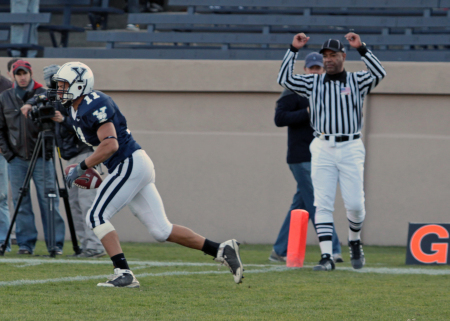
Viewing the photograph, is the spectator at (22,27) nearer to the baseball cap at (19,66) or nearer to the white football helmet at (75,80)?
the baseball cap at (19,66)

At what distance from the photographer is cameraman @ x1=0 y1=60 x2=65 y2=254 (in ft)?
22.1

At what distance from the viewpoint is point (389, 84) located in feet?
27.6

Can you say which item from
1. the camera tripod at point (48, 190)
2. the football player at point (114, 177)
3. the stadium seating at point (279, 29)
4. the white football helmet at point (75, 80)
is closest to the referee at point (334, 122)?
the football player at point (114, 177)

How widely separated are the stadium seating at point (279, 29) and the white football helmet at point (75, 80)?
495 cm

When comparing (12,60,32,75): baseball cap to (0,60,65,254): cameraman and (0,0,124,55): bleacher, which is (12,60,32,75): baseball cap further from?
(0,0,124,55): bleacher

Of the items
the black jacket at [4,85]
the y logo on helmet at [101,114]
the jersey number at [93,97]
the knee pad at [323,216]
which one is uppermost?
the jersey number at [93,97]

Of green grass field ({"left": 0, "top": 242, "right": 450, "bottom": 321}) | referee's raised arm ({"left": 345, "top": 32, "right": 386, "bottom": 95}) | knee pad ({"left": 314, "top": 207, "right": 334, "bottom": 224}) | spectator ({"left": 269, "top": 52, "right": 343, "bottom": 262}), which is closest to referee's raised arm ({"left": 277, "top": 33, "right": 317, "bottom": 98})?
referee's raised arm ({"left": 345, "top": 32, "right": 386, "bottom": 95})

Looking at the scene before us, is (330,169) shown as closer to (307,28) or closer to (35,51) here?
(307,28)

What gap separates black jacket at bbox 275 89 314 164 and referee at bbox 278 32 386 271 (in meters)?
0.56

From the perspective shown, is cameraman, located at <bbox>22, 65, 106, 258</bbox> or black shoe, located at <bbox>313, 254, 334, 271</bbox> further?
cameraman, located at <bbox>22, 65, 106, 258</bbox>

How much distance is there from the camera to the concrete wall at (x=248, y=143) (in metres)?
8.39

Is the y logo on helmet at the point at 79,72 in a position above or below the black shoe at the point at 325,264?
above

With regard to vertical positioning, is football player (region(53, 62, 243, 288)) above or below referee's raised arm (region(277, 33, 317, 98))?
below

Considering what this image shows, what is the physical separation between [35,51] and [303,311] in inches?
297
